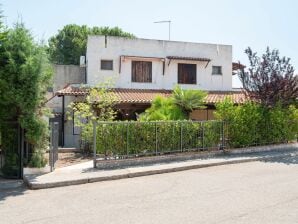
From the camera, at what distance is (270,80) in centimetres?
1781

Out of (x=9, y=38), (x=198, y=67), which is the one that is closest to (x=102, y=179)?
(x=9, y=38)

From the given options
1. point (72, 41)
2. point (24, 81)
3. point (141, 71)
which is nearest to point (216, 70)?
point (141, 71)

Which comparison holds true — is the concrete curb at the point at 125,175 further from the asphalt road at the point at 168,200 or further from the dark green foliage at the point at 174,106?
the dark green foliage at the point at 174,106

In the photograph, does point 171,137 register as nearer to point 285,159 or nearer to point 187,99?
point 187,99

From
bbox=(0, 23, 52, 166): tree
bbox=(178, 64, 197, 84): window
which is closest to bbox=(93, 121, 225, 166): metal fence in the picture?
bbox=(0, 23, 52, 166): tree

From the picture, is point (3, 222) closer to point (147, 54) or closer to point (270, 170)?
point (270, 170)

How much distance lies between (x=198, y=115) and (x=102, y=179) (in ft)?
48.9

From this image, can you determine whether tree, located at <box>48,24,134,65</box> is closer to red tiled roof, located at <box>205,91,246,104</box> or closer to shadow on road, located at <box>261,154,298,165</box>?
red tiled roof, located at <box>205,91,246,104</box>

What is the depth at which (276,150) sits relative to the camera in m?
17.9

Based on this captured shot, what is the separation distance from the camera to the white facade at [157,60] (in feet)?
79.4

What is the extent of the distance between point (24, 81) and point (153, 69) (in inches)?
570

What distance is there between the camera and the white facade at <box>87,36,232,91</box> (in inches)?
953

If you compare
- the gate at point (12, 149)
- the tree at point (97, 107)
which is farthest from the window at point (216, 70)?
the gate at point (12, 149)

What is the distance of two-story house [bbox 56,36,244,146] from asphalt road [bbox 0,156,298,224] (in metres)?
11.9
